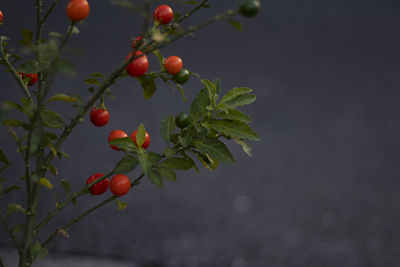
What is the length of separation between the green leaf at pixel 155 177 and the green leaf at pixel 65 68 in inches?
5.1

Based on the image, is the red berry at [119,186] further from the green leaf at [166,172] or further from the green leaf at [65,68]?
the green leaf at [65,68]

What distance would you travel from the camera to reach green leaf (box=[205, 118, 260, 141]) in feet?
1.28

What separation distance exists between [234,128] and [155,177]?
0.09 m

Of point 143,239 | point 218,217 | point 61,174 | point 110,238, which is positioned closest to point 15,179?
point 61,174

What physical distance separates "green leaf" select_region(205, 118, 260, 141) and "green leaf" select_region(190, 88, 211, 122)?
2 centimetres

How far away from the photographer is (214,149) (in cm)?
Answer: 38

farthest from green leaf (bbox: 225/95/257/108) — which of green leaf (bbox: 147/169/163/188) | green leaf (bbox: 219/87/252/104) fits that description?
green leaf (bbox: 147/169/163/188)

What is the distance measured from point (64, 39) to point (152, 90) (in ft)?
0.38

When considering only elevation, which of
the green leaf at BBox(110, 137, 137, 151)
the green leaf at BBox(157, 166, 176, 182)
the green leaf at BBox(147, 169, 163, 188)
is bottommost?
the green leaf at BBox(147, 169, 163, 188)

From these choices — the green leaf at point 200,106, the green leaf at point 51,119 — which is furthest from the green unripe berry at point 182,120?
the green leaf at point 51,119

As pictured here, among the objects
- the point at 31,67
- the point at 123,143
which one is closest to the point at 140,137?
the point at 123,143

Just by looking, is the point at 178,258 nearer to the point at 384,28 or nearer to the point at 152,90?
the point at 152,90

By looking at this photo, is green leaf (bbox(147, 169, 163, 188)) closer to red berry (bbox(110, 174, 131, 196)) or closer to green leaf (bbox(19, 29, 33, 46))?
red berry (bbox(110, 174, 131, 196))

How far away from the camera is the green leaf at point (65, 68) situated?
273 millimetres
